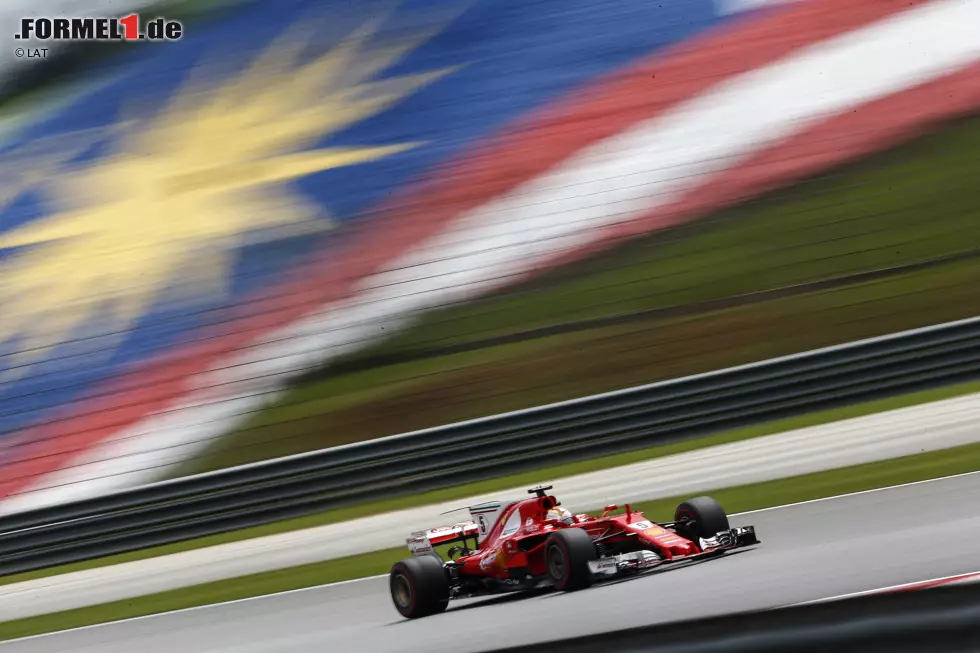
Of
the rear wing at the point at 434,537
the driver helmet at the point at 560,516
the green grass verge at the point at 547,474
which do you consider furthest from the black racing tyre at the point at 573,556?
the green grass verge at the point at 547,474

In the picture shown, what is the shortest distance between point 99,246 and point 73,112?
7.12 feet

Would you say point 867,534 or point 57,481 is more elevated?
point 57,481

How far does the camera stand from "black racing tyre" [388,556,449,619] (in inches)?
258

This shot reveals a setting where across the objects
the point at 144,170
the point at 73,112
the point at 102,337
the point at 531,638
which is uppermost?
the point at 73,112

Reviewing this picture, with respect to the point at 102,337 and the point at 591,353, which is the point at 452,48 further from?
the point at 102,337

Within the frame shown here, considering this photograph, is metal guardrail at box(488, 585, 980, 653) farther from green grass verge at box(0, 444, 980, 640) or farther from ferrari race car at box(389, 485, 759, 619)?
green grass verge at box(0, 444, 980, 640)

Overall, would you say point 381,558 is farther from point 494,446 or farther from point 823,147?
point 823,147

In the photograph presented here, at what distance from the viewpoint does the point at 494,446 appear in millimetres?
10852

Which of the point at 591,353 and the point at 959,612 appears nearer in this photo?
the point at 959,612

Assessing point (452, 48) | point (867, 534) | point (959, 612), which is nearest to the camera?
point (959, 612)

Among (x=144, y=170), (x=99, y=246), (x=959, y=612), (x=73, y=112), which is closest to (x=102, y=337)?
(x=99, y=246)

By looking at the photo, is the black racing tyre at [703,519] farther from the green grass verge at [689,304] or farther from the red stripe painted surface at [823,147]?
the red stripe painted surface at [823,147]

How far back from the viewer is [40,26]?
1582 cm

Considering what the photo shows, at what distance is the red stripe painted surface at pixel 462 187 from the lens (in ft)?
42.3
